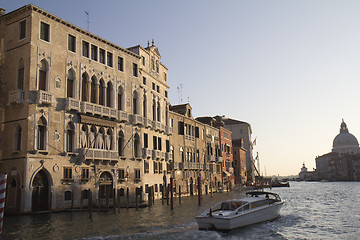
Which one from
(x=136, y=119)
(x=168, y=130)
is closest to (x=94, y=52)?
(x=136, y=119)

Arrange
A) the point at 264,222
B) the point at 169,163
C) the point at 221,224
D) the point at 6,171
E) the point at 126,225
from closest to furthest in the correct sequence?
the point at 221,224 < the point at 126,225 < the point at 264,222 < the point at 6,171 < the point at 169,163

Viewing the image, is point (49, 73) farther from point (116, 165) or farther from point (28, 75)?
point (116, 165)

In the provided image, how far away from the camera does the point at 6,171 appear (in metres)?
23.6

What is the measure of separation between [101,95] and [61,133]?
567cm

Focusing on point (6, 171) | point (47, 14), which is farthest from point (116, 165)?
point (47, 14)

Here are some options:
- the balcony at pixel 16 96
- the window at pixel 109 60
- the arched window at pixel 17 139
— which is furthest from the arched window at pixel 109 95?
the arched window at pixel 17 139

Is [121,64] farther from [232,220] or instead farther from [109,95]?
[232,220]

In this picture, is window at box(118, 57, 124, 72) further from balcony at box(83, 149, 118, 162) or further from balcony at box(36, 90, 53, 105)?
balcony at box(36, 90, 53, 105)

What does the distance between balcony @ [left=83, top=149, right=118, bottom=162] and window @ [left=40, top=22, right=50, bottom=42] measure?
8.62m

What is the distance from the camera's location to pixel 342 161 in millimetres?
143250

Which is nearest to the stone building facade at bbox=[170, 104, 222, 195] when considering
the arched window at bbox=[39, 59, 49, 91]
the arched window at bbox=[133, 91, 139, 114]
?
the arched window at bbox=[133, 91, 139, 114]

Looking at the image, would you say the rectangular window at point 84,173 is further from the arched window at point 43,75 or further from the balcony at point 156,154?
the balcony at point 156,154

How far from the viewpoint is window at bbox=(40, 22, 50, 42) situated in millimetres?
24938

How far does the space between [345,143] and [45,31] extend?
17031 cm
